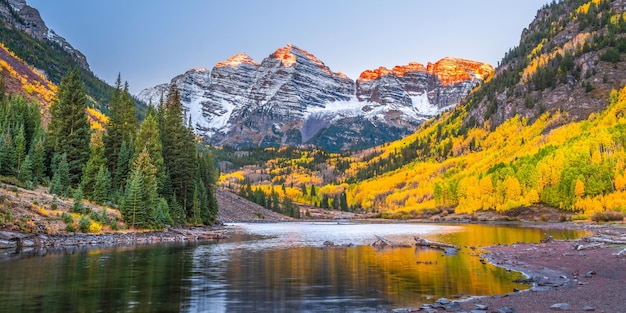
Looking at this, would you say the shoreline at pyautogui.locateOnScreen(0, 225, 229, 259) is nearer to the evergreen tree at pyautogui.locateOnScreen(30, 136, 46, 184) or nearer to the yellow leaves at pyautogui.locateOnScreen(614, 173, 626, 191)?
the evergreen tree at pyautogui.locateOnScreen(30, 136, 46, 184)

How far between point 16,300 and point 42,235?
32299 millimetres

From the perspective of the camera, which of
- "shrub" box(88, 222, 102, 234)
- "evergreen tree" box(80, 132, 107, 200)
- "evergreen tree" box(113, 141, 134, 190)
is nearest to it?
"shrub" box(88, 222, 102, 234)

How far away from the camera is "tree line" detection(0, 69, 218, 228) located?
226 ft

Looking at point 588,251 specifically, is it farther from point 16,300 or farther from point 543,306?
point 16,300

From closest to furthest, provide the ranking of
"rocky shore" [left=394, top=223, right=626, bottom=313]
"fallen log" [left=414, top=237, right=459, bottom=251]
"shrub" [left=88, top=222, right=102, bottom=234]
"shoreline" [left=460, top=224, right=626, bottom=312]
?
1. "rocky shore" [left=394, top=223, right=626, bottom=313]
2. "shoreline" [left=460, top=224, right=626, bottom=312]
3. "fallen log" [left=414, top=237, right=459, bottom=251]
4. "shrub" [left=88, top=222, right=102, bottom=234]

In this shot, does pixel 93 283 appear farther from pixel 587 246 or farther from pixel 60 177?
pixel 60 177

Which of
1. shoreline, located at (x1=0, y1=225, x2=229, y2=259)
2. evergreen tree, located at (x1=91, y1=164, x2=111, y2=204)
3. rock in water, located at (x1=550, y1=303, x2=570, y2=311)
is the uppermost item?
evergreen tree, located at (x1=91, y1=164, x2=111, y2=204)

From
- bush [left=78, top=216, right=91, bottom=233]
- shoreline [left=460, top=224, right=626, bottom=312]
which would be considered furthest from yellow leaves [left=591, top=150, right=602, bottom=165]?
bush [left=78, top=216, right=91, bottom=233]

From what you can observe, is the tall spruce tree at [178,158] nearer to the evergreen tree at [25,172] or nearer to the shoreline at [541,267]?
the evergreen tree at [25,172]

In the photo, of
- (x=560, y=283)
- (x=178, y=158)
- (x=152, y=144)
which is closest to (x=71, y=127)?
(x=152, y=144)

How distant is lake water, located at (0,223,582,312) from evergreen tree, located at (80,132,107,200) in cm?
3019

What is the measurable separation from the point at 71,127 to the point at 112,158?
940 centimetres

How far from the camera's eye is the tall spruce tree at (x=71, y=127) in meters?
78.2

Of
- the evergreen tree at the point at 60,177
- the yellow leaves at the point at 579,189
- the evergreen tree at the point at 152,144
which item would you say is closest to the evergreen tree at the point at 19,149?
the evergreen tree at the point at 60,177
